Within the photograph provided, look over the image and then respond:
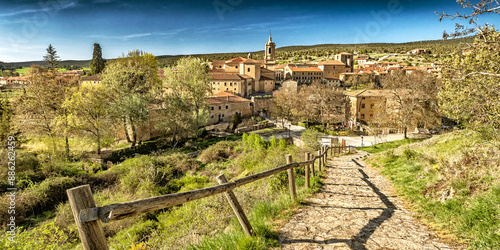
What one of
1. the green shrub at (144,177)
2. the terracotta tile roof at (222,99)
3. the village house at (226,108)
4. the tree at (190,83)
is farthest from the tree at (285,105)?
the green shrub at (144,177)

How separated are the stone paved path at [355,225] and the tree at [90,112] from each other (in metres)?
24.3

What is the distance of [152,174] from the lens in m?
15.1

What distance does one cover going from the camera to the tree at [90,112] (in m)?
23.0

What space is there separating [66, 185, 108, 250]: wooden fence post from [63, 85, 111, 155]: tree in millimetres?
25011

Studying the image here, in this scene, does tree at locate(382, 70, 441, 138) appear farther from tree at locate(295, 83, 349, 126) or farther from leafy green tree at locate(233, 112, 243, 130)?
leafy green tree at locate(233, 112, 243, 130)

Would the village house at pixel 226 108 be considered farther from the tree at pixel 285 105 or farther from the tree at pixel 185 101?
the tree at pixel 185 101

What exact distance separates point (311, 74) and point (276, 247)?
8068 centimetres

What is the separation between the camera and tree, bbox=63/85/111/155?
2303cm

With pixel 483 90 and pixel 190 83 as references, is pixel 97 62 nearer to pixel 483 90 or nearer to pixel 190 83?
pixel 190 83

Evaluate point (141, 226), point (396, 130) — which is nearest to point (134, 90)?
point (141, 226)

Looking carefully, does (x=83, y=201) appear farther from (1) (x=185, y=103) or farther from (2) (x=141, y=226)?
(1) (x=185, y=103)

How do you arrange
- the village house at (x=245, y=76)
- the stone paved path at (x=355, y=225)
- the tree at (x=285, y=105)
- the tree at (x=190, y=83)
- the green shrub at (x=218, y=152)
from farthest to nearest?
1. the village house at (x=245, y=76)
2. the tree at (x=285, y=105)
3. the tree at (x=190, y=83)
4. the green shrub at (x=218, y=152)
5. the stone paved path at (x=355, y=225)

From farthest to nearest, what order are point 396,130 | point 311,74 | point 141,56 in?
1. point 311,74
2. point 141,56
3. point 396,130

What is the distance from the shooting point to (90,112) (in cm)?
2417
